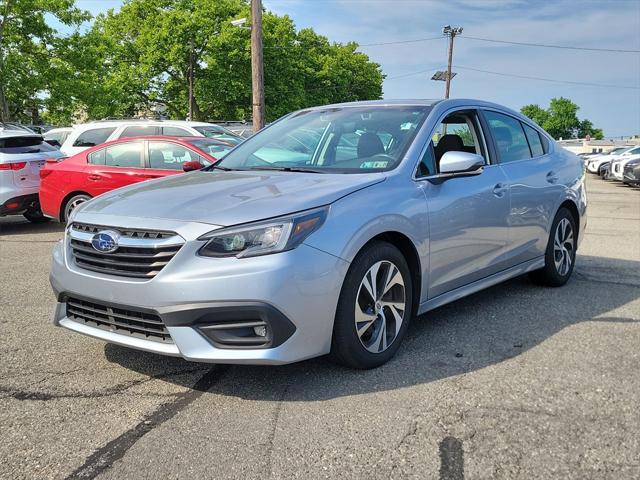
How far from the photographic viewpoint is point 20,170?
31.6 ft

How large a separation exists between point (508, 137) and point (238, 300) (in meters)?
3.08

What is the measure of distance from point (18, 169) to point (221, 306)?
26.1ft

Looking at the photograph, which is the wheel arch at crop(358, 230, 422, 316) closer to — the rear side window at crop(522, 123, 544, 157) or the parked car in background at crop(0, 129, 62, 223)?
the rear side window at crop(522, 123, 544, 157)

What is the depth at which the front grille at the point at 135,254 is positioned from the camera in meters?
3.08

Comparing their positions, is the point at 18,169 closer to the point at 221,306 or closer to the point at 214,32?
the point at 221,306

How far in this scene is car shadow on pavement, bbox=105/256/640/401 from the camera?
11.1 ft

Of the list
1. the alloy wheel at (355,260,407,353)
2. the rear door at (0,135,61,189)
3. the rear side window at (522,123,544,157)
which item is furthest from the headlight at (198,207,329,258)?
the rear door at (0,135,61,189)

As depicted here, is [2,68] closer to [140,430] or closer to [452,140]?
[452,140]

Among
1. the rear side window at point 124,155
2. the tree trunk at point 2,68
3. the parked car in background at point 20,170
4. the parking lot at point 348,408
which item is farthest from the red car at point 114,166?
the tree trunk at point 2,68

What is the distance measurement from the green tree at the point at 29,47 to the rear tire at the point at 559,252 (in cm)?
3101

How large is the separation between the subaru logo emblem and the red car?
5.35 meters

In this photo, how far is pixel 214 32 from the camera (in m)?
43.9

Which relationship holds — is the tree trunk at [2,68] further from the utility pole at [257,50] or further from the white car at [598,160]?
the white car at [598,160]

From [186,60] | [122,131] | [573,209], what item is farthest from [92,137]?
[186,60]
